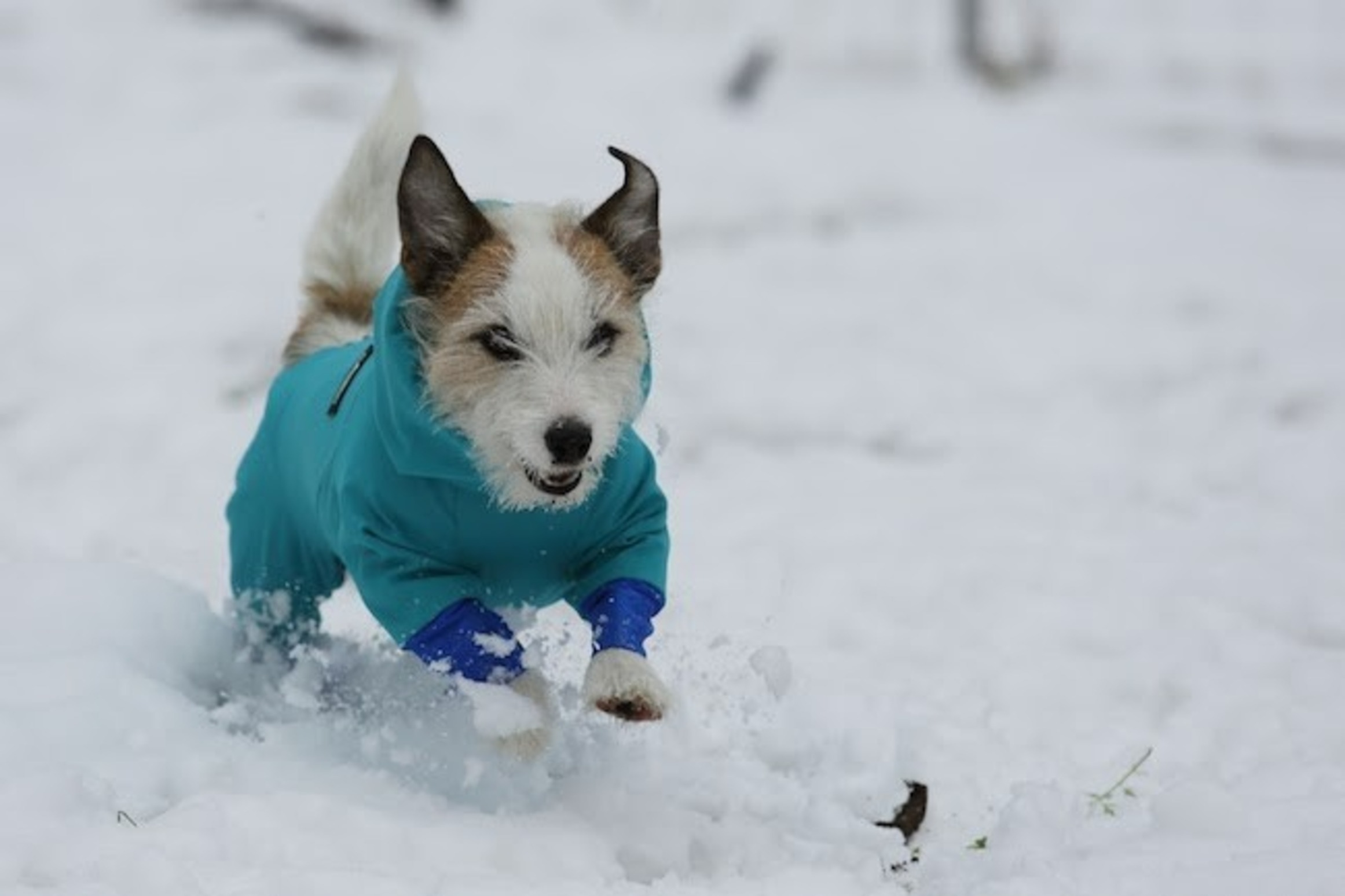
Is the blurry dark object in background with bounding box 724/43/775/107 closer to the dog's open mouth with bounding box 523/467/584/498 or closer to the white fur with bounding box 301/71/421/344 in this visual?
the white fur with bounding box 301/71/421/344

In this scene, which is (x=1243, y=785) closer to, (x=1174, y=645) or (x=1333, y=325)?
(x=1174, y=645)

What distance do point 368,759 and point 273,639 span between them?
75 centimetres

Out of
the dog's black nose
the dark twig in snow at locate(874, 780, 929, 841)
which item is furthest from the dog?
the dark twig in snow at locate(874, 780, 929, 841)

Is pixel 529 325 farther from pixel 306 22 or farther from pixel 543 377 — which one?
pixel 306 22

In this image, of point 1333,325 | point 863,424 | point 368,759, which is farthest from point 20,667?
point 1333,325

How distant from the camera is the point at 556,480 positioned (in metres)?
3.10

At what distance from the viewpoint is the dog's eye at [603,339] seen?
3.17 metres

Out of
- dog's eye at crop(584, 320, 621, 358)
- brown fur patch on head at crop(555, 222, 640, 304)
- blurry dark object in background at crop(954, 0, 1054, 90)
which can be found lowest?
blurry dark object in background at crop(954, 0, 1054, 90)

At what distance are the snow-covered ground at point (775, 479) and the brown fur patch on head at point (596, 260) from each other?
3.04 ft

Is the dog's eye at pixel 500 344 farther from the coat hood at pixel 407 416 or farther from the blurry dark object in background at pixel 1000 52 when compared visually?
the blurry dark object in background at pixel 1000 52

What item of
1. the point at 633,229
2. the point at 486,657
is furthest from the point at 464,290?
the point at 486,657

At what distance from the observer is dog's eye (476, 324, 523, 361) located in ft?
10.2

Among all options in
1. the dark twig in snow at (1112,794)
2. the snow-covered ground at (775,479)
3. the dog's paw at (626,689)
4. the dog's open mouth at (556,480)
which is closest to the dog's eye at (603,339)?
the dog's open mouth at (556,480)

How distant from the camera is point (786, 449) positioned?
21.2 feet
